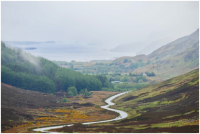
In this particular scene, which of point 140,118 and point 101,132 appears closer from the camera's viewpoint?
point 101,132

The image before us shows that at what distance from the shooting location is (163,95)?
153250 mm

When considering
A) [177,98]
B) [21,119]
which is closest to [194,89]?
[177,98]

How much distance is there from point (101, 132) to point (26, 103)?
84.1m

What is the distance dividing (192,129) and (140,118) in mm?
34358

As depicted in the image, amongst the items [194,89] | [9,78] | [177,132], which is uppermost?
[9,78]

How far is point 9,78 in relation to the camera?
198625mm

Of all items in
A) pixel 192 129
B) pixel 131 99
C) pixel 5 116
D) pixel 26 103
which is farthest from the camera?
pixel 131 99

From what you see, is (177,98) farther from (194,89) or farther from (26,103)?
(26,103)

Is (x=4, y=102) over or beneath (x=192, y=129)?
over

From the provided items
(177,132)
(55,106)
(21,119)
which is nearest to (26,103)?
(55,106)

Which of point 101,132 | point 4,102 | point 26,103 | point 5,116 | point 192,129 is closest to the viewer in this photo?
point 192,129

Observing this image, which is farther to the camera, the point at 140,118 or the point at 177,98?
the point at 177,98

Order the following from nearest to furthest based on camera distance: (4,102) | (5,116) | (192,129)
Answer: (192,129), (5,116), (4,102)

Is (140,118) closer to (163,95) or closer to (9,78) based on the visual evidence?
(163,95)
